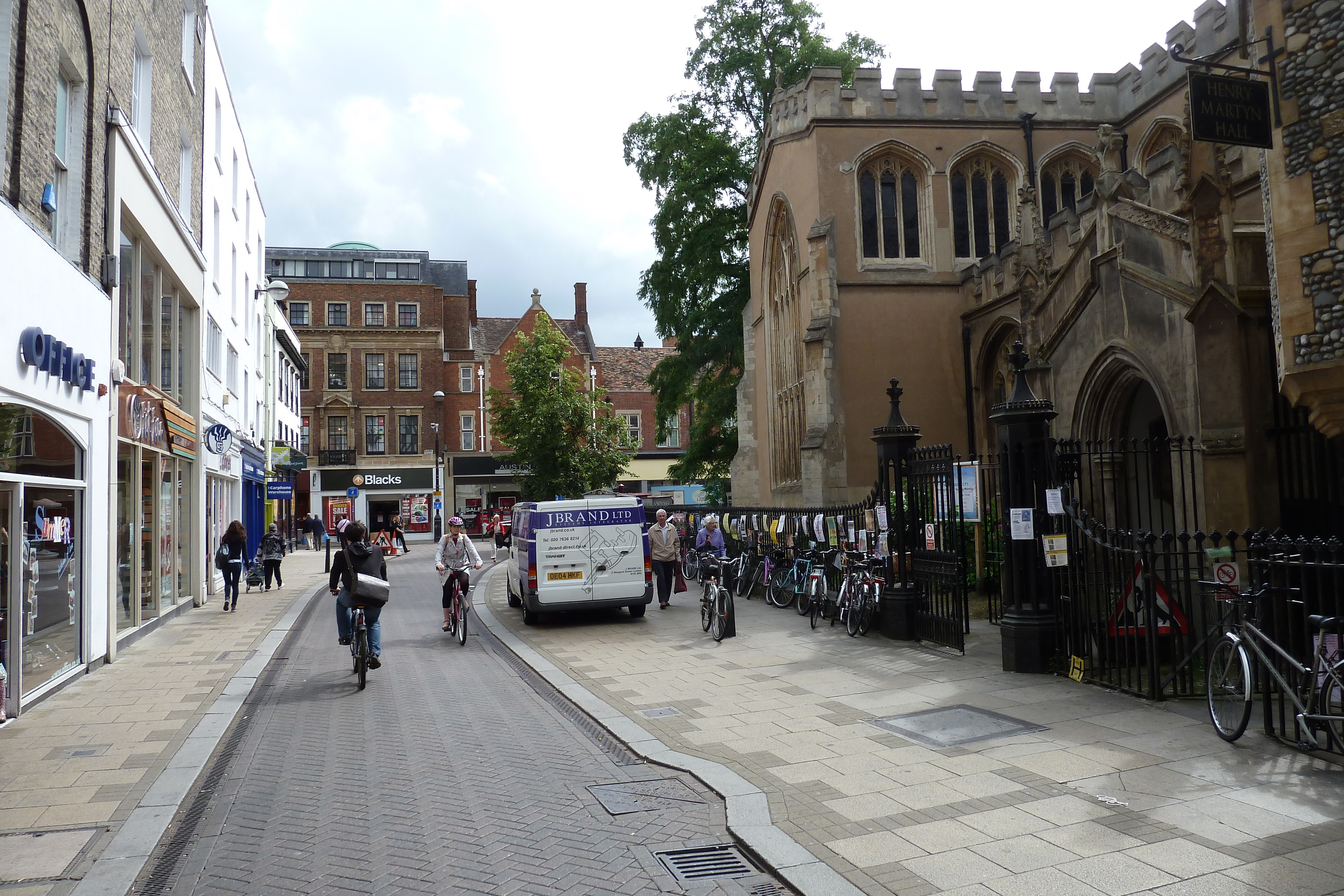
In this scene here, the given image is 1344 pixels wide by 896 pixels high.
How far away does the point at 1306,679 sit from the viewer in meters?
5.91

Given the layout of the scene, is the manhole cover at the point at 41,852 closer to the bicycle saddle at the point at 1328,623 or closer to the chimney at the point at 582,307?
the bicycle saddle at the point at 1328,623

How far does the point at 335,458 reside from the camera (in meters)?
52.3

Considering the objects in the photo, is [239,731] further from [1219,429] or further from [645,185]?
[645,185]

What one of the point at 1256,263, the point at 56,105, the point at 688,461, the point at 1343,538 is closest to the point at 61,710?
the point at 56,105

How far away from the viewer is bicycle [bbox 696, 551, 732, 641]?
12609mm

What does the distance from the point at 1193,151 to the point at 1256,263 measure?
1529mm

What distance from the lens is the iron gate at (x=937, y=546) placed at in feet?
35.7

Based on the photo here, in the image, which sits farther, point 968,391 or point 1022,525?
point 968,391

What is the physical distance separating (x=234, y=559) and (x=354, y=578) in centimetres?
943

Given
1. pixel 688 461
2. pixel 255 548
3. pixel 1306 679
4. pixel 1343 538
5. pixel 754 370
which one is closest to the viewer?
pixel 1306 679

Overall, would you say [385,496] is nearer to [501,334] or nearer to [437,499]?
[437,499]

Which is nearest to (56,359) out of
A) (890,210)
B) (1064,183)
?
(890,210)

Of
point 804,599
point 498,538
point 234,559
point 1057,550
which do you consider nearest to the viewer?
point 1057,550

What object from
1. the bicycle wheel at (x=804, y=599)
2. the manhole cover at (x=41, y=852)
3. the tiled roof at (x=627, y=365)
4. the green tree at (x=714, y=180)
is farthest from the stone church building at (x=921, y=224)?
the tiled roof at (x=627, y=365)
